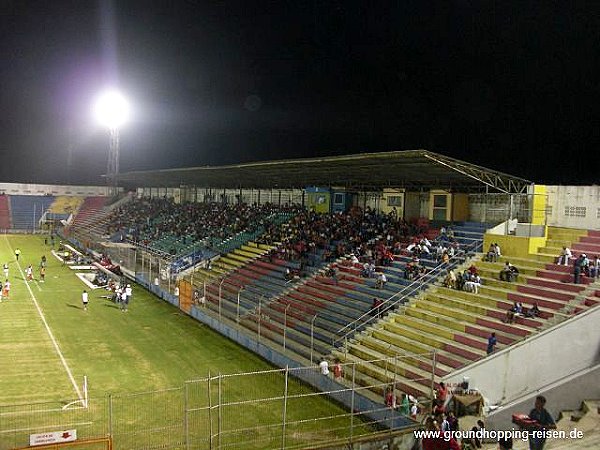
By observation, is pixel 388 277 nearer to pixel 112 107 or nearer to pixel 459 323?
pixel 459 323

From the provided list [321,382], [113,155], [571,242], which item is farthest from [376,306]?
[113,155]

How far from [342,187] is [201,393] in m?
23.5

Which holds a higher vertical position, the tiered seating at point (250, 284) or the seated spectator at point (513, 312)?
the seated spectator at point (513, 312)

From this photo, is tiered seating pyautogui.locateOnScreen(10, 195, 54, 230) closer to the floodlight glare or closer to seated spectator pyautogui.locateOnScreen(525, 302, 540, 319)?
the floodlight glare

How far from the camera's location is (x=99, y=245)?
51.2 m

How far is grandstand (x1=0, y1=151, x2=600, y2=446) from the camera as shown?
1732cm

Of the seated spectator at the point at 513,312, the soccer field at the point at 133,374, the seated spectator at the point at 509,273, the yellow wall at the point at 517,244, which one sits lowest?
the soccer field at the point at 133,374

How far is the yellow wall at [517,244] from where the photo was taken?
22756 mm

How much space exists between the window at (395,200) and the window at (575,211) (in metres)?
9.99

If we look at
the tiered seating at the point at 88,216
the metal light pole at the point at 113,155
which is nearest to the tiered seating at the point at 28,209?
the tiered seating at the point at 88,216

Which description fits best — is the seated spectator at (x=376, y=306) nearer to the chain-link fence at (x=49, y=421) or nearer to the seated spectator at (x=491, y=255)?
the seated spectator at (x=491, y=255)

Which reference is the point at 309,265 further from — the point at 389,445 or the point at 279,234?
the point at 389,445

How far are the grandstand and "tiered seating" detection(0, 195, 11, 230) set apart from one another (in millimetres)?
37810

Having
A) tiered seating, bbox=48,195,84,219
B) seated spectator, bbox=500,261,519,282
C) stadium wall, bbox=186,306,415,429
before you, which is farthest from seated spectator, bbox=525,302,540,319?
tiered seating, bbox=48,195,84,219
